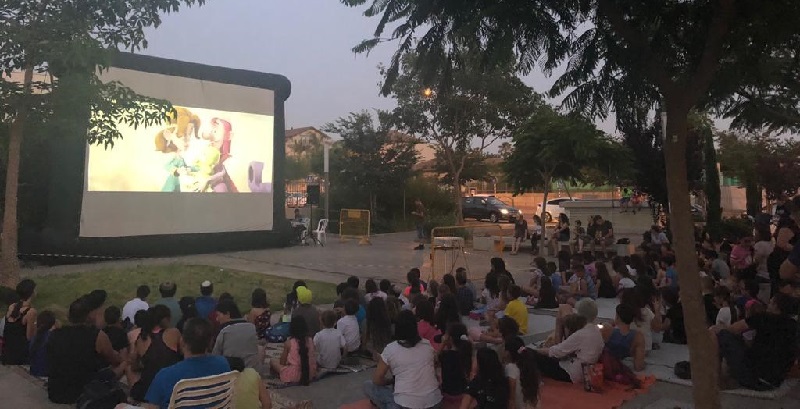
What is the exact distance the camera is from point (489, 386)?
15.0 ft

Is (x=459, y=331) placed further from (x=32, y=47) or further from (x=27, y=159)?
(x=27, y=159)

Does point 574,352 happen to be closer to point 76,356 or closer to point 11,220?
point 76,356

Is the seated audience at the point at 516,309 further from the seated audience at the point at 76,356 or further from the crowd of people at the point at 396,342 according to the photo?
the seated audience at the point at 76,356

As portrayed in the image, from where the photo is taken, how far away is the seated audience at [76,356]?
16.2 ft

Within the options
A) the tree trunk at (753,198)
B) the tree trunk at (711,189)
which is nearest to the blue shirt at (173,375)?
the tree trunk at (711,189)

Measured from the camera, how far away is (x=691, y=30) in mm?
3721

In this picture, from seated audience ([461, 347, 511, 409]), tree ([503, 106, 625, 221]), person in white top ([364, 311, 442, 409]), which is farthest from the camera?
tree ([503, 106, 625, 221])

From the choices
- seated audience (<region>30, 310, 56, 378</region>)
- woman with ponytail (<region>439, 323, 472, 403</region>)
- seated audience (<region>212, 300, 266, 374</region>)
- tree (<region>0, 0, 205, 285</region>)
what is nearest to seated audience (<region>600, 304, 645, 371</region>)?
woman with ponytail (<region>439, 323, 472, 403</region>)

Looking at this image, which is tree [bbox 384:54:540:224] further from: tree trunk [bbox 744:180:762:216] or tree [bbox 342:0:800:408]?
tree [bbox 342:0:800:408]

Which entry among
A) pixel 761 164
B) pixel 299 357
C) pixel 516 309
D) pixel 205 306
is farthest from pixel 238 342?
pixel 761 164

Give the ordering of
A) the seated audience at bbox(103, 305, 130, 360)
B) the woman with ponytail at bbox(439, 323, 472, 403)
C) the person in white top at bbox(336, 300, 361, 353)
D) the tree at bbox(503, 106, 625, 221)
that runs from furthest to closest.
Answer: the tree at bbox(503, 106, 625, 221) < the person in white top at bbox(336, 300, 361, 353) < the seated audience at bbox(103, 305, 130, 360) < the woman with ponytail at bbox(439, 323, 472, 403)

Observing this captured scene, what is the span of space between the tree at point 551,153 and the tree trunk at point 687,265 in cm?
1184

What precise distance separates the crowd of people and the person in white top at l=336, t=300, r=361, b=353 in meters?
0.01

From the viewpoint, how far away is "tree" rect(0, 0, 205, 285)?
8805 mm
